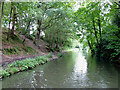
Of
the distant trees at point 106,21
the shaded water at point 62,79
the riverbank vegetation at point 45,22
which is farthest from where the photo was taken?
the riverbank vegetation at point 45,22

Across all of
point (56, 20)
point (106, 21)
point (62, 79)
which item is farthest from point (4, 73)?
point (56, 20)

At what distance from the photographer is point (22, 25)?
1362 cm

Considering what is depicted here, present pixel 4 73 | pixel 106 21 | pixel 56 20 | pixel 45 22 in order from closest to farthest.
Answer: pixel 4 73 < pixel 106 21 < pixel 56 20 < pixel 45 22

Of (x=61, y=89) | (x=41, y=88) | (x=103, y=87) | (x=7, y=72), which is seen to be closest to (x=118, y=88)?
(x=103, y=87)

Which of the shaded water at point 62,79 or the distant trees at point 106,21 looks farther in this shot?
the distant trees at point 106,21

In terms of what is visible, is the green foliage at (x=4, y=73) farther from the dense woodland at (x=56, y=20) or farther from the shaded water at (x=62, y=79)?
the dense woodland at (x=56, y=20)

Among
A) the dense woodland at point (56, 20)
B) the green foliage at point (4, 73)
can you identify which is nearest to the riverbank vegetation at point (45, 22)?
the dense woodland at point (56, 20)

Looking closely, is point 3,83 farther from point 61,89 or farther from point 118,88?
point 118,88

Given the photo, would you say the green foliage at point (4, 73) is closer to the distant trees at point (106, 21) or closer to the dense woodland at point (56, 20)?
the dense woodland at point (56, 20)

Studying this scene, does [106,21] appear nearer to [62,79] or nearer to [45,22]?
[62,79]

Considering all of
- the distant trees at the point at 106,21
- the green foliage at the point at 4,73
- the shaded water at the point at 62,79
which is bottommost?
the shaded water at the point at 62,79

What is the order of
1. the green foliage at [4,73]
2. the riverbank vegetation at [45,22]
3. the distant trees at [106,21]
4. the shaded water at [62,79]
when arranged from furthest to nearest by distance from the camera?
1. the riverbank vegetation at [45,22]
2. the green foliage at [4,73]
3. the distant trees at [106,21]
4. the shaded water at [62,79]

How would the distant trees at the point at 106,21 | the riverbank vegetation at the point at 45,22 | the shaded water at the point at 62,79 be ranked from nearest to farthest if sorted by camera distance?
the shaded water at the point at 62,79 → the distant trees at the point at 106,21 → the riverbank vegetation at the point at 45,22

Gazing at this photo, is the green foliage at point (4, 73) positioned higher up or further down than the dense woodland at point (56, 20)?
further down
